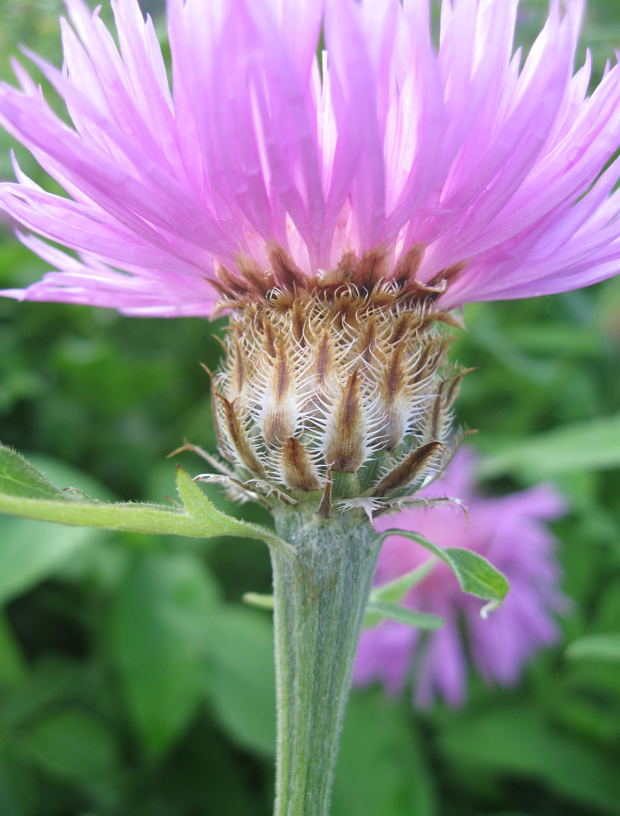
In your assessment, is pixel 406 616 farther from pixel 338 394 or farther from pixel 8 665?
pixel 8 665

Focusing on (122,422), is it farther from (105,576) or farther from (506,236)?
(506,236)

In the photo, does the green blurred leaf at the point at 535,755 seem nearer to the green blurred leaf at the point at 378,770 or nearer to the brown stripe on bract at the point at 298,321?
the green blurred leaf at the point at 378,770

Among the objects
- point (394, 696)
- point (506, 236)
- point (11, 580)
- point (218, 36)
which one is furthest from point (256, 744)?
point (218, 36)

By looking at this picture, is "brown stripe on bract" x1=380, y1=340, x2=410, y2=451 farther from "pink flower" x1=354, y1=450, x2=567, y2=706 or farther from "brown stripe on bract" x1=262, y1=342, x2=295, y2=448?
"pink flower" x1=354, y1=450, x2=567, y2=706


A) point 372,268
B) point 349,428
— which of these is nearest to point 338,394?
point 349,428

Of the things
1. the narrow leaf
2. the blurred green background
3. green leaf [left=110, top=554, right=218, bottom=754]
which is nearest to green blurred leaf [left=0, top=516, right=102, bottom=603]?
the blurred green background

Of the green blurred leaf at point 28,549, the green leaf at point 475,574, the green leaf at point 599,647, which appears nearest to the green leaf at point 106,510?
the green leaf at point 475,574
